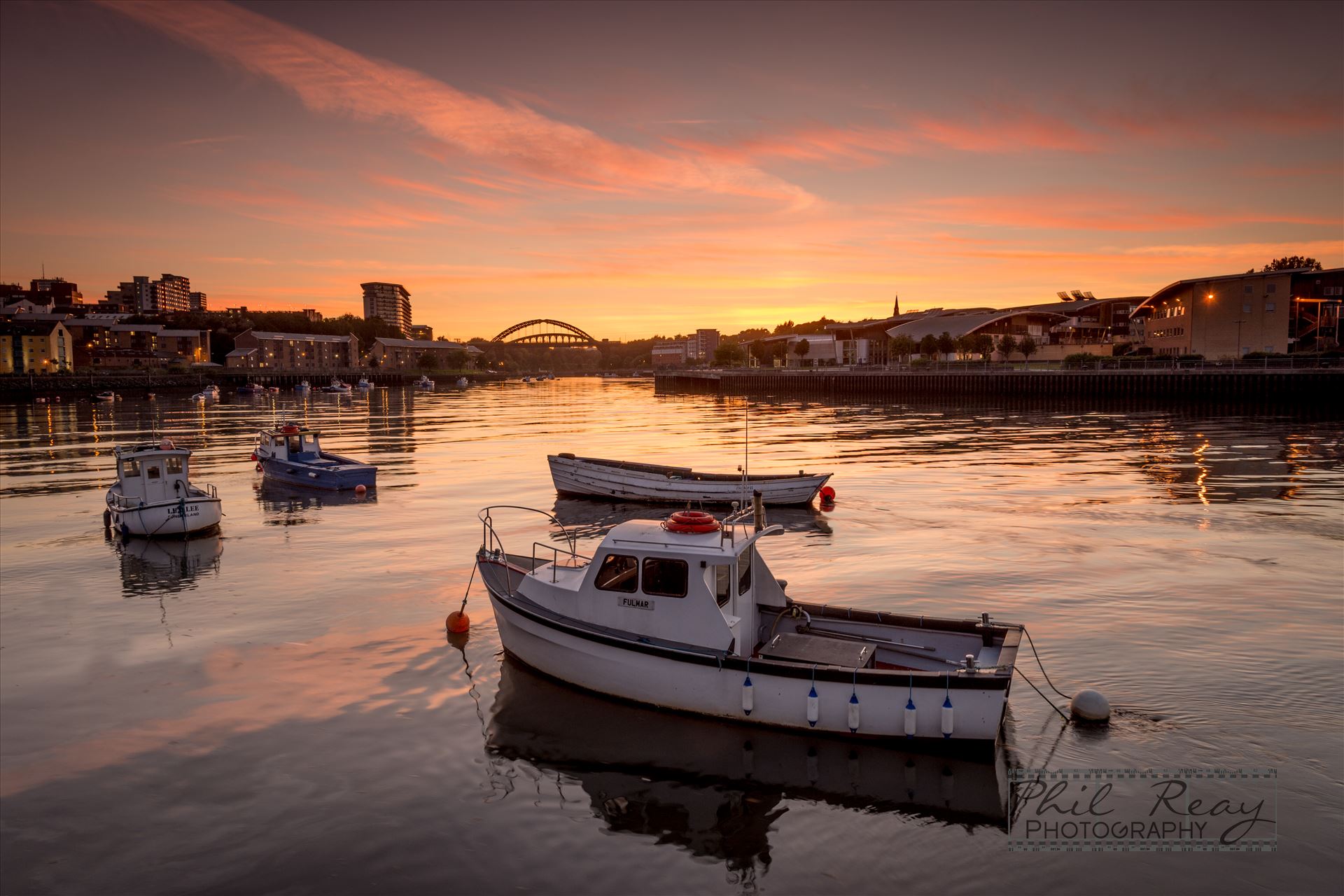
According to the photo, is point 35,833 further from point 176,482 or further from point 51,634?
point 176,482

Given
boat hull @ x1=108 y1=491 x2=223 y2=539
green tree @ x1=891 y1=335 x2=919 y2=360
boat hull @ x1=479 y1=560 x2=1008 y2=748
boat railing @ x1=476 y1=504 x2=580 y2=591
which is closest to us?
boat hull @ x1=479 y1=560 x2=1008 y2=748

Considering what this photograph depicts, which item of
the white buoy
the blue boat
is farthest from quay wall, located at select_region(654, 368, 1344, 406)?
the white buoy

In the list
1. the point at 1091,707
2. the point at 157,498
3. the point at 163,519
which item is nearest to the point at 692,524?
the point at 1091,707

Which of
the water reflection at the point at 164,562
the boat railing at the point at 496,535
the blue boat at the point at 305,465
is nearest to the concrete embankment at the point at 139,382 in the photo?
the blue boat at the point at 305,465

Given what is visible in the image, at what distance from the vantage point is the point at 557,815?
10.8m

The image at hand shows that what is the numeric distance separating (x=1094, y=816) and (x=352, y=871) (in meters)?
9.68

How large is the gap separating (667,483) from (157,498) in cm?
1869

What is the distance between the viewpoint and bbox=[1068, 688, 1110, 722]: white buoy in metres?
12.8

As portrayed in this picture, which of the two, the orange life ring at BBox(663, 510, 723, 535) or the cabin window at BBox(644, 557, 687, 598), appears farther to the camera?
the orange life ring at BBox(663, 510, 723, 535)

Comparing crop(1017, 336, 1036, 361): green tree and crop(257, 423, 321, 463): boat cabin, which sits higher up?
crop(1017, 336, 1036, 361): green tree

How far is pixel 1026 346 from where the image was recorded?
12306 centimetres

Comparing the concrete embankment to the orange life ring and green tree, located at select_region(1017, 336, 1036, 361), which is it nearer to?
the orange life ring

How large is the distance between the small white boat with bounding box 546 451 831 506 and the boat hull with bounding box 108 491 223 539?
45.7ft

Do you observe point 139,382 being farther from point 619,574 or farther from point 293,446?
point 619,574
